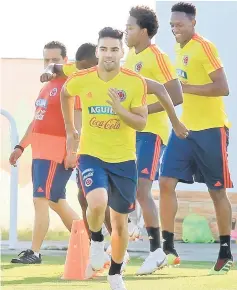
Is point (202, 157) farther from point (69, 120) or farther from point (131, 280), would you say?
point (69, 120)

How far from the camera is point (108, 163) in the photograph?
802 centimetres

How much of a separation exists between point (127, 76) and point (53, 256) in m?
3.81

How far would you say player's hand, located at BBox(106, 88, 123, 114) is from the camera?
7.80 meters

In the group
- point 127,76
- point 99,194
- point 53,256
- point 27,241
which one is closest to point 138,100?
point 127,76

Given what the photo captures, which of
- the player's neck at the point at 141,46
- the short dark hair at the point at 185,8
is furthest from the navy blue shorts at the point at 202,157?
the short dark hair at the point at 185,8

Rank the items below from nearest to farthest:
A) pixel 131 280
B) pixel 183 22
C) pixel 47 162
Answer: pixel 131 280, pixel 183 22, pixel 47 162

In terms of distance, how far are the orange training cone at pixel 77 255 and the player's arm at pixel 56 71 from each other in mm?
1359

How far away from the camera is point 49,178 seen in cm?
1035

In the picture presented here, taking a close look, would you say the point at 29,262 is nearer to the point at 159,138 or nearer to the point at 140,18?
the point at 159,138

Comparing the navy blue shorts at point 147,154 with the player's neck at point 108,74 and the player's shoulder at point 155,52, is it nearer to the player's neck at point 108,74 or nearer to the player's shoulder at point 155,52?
the player's shoulder at point 155,52

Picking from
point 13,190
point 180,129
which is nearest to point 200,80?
point 180,129

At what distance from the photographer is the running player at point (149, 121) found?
9383 mm

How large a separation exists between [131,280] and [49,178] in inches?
70.9

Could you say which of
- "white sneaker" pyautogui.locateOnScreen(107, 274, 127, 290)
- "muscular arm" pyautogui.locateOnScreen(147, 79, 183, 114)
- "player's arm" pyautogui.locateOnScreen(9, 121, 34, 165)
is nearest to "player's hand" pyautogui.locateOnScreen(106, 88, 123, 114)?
"white sneaker" pyautogui.locateOnScreen(107, 274, 127, 290)
